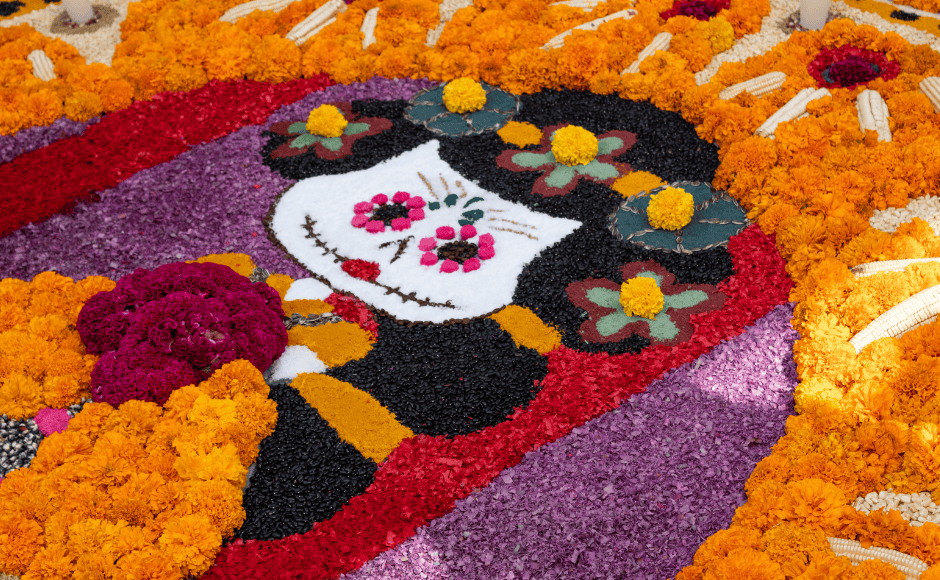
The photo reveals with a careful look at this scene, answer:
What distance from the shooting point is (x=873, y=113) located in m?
7.00

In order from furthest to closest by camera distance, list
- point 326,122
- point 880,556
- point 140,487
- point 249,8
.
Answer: point 249,8, point 326,122, point 140,487, point 880,556

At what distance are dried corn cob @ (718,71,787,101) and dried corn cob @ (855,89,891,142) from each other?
2.50 ft

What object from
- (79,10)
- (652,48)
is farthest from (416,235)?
(79,10)

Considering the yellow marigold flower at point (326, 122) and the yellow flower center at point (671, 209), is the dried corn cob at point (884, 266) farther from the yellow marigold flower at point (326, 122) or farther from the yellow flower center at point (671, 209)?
the yellow marigold flower at point (326, 122)

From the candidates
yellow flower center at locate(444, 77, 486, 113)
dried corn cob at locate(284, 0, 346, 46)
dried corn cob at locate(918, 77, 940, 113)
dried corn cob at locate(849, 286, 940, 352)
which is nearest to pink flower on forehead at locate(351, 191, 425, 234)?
yellow flower center at locate(444, 77, 486, 113)

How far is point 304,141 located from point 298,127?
30 centimetres

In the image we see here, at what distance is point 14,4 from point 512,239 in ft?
26.7

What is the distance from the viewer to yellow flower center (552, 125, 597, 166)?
289 inches

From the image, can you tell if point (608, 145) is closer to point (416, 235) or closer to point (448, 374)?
point (416, 235)

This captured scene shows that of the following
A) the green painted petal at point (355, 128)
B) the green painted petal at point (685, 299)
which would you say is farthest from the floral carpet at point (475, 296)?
the green painted petal at point (355, 128)

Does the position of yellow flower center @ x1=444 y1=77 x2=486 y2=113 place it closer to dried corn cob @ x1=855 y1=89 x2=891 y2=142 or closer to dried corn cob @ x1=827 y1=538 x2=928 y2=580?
dried corn cob @ x1=855 y1=89 x2=891 y2=142

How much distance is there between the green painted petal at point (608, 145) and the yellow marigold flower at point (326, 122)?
270cm

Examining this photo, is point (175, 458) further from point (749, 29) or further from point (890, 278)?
point (749, 29)

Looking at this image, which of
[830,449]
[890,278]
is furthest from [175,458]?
[890,278]
